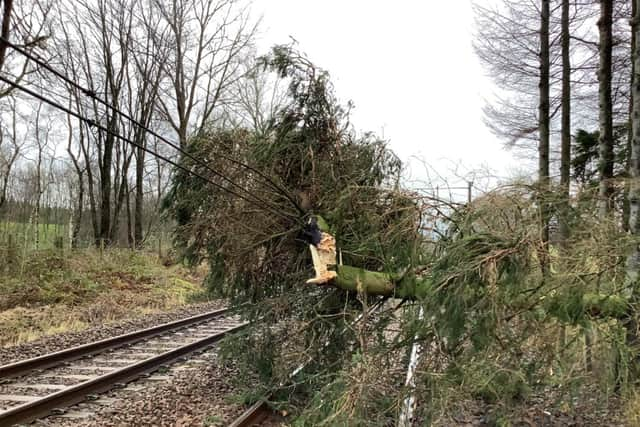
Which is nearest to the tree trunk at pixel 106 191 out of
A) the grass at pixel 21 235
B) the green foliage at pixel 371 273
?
the grass at pixel 21 235

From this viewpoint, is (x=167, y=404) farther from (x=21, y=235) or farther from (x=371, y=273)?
(x=21, y=235)

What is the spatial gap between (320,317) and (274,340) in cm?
114

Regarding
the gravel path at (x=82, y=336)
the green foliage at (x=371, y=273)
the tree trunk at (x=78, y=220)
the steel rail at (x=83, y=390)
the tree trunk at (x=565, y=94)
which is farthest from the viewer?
the tree trunk at (x=78, y=220)

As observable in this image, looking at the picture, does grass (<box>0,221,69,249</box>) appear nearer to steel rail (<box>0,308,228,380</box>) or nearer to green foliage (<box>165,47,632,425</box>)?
steel rail (<box>0,308,228,380</box>)

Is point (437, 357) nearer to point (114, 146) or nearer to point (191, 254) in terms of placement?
point (191, 254)

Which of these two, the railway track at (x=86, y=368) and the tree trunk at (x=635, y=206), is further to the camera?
the railway track at (x=86, y=368)

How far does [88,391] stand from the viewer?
20.2ft

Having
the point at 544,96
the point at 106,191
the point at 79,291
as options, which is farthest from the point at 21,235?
the point at 544,96

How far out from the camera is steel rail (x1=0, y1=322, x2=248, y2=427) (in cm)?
520

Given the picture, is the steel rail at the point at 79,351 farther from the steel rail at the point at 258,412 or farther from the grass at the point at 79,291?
the steel rail at the point at 258,412

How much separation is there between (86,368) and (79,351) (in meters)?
0.97

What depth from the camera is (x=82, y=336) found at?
387 inches

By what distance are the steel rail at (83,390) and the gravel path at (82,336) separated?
93.9 inches

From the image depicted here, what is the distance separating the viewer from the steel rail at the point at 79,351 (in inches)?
275
